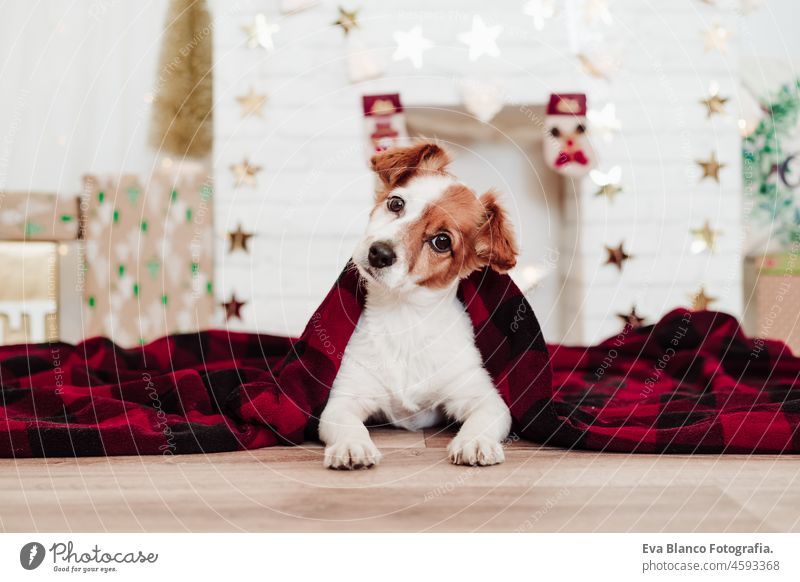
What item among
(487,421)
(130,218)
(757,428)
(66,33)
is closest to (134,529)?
(487,421)

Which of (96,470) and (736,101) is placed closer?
(96,470)

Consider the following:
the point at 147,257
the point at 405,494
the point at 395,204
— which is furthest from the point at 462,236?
the point at 147,257

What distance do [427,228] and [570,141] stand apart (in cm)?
277

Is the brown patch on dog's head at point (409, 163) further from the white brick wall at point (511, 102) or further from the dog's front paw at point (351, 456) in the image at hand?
the white brick wall at point (511, 102)

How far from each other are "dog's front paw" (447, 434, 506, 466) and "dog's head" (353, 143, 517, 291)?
49 cm

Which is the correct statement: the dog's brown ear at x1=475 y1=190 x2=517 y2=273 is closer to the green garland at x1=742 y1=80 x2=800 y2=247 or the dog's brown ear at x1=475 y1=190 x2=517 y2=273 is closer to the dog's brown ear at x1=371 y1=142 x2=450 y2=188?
the dog's brown ear at x1=371 y1=142 x2=450 y2=188

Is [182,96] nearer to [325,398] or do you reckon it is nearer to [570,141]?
[570,141]

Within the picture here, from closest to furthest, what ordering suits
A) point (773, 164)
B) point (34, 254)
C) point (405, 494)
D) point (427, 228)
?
point (405, 494)
point (427, 228)
point (34, 254)
point (773, 164)

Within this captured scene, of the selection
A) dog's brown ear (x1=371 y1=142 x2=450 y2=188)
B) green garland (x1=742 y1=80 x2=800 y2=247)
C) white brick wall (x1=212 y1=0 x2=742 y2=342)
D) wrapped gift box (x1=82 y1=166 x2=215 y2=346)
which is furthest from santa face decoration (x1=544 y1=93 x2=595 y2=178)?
dog's brown ear (x1=371 y1=142 x2=450 y2=188)

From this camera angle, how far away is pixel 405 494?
5.60ft

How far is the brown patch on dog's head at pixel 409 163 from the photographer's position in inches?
91.3

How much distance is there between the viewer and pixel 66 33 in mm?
4980
